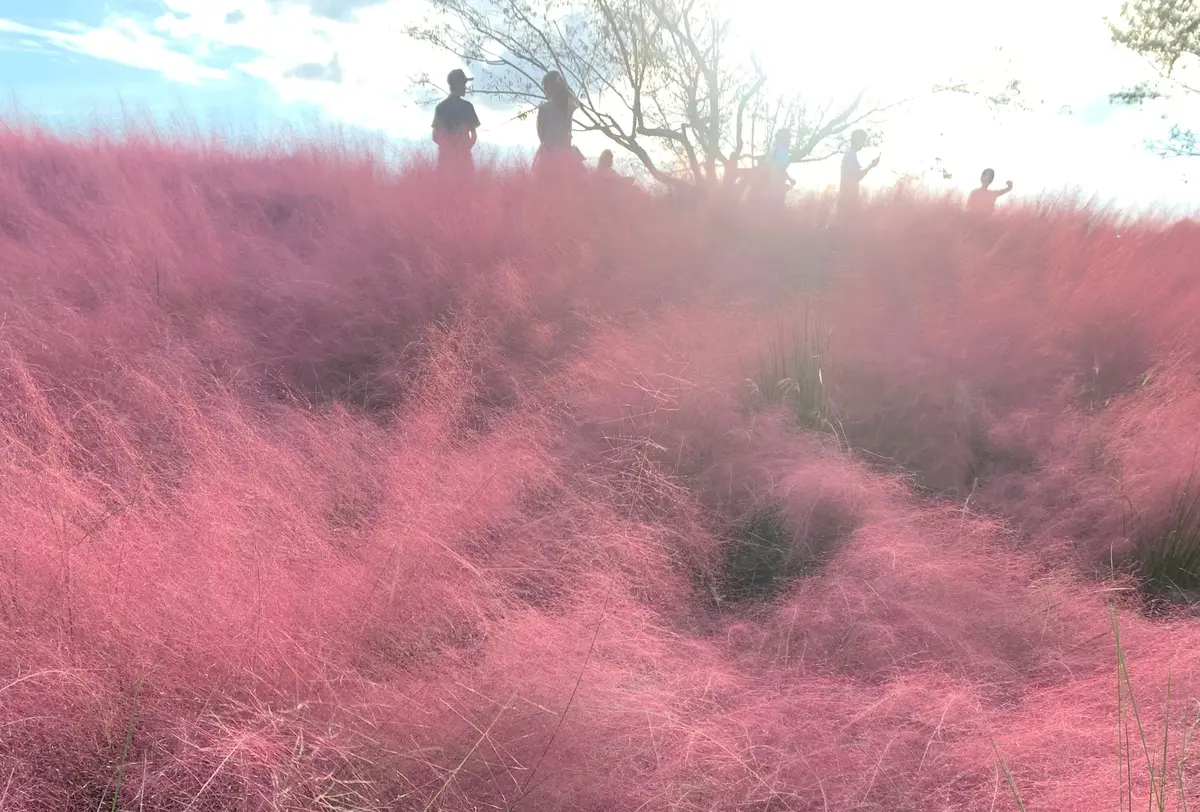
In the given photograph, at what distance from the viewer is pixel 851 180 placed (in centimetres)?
684

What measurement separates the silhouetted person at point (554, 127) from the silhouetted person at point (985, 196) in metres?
3.92

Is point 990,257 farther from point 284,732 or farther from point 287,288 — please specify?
point 284,732

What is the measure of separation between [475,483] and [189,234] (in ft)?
10.4

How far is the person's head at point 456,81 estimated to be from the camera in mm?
5754

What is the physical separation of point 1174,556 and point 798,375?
1.84 meters

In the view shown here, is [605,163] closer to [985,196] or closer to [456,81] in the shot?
[456,81]

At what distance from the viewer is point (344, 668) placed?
1888mm

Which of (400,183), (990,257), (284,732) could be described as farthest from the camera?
(400,183)

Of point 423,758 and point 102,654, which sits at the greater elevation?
point 102,654

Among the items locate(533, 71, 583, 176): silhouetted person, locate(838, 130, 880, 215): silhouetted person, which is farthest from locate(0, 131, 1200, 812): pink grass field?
locate(838, 130, 880, 215): silhouetted person

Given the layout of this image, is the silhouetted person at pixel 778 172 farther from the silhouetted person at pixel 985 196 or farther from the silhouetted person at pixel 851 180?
the silhouetted person at pixel 985 196

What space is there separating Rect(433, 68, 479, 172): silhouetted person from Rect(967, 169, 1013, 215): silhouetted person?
15.8 ft

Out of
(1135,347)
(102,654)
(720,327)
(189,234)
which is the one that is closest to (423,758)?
(102,654)

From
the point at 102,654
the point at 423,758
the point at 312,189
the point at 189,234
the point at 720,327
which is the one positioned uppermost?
the point at 312,189
